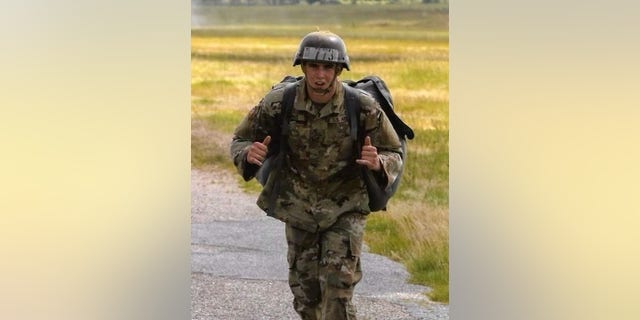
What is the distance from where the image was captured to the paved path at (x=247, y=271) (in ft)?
30.1

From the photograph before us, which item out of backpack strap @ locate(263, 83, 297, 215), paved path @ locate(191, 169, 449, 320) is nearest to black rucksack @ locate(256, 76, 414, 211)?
backpack strap @ locate(263, 83, 297, 215)

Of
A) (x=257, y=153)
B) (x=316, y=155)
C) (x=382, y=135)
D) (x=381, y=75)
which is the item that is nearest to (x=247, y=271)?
(x=381, y=75)

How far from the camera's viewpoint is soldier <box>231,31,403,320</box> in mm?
6676

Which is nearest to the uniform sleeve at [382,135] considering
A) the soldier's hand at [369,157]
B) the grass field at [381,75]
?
the soldier's hand at [369,157]

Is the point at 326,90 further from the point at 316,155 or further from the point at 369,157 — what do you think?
the point at 369,157

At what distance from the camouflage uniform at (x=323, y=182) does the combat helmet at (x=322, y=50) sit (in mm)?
162

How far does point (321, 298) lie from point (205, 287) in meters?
2.99

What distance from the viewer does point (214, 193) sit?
1224 centimetres

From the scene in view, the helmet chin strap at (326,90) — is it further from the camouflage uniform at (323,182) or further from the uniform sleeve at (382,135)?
the uniform sleeve at (382,135)

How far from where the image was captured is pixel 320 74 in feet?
21.8

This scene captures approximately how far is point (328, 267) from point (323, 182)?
40cm
